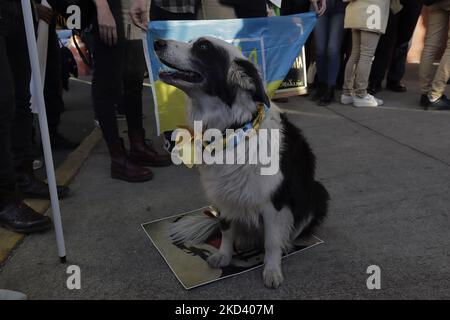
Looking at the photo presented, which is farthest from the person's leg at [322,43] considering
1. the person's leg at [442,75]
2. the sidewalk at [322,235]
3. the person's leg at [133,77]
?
the person's leg at [133,77]

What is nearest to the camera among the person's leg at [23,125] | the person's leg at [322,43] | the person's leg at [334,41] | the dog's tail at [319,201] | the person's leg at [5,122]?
the person's leg at [5,122]

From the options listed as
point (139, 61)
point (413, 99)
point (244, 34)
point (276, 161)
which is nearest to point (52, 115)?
point (139, 61)

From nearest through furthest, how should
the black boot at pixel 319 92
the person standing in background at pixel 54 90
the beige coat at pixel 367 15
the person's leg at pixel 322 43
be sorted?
the person standing in background at pixel 54 90 < the beige coat at pixel 367 15 < the person's leg at pixel 322 43 < the black boot at pixel 319 92

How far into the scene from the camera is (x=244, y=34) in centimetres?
311

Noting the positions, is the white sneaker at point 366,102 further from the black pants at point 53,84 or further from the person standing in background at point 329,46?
the black pants at point 53,84

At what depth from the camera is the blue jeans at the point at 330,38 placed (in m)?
4.85

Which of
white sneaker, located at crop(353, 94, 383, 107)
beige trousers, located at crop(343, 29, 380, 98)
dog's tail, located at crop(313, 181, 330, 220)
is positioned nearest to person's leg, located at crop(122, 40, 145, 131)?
dog's tail, located at crop(313, 181, 330, 220)

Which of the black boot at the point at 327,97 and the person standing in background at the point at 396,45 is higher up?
the person standing in background at the point at 396,45

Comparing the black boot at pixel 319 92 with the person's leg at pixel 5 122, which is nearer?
the person's leg at pixel 5 122

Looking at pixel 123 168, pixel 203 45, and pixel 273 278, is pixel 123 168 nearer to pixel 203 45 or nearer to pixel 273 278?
pixel 203 45

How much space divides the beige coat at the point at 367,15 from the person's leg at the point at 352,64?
0.21 m

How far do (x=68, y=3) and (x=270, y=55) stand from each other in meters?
1.59

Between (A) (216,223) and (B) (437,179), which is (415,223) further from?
(A) (216,223)

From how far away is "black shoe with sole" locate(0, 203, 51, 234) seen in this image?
2.21 metres
